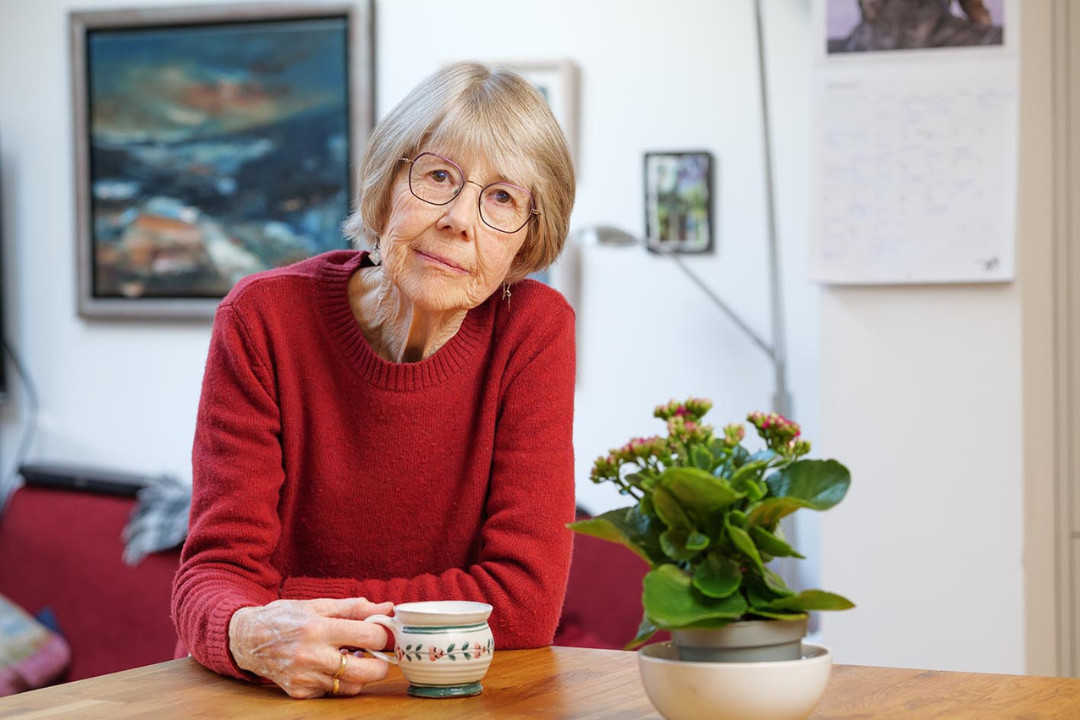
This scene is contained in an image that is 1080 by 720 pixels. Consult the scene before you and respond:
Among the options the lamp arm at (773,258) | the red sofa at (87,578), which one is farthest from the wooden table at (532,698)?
the red sofa at (87,578)

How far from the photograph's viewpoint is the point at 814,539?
3.02 m

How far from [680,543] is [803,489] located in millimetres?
99

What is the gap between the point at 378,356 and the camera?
61.6 inches

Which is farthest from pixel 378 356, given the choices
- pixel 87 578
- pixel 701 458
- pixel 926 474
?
pixel 87 578

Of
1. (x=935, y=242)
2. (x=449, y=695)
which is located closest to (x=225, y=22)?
(x=935, y=242)

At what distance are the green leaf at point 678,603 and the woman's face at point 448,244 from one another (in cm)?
62

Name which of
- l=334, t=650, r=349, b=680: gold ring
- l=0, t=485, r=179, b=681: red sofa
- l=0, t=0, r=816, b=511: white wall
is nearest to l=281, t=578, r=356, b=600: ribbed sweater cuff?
l=334, t=650, r=349, b=680: gold ring

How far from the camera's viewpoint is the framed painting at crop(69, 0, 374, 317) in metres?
3.42

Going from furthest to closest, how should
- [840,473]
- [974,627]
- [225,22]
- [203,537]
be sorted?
[225,22] < [974,627] < [203,537] < [840,473]

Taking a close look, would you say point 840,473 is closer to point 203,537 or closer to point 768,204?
point 203,537

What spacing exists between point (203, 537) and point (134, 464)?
2.35 m

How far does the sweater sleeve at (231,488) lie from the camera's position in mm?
1360

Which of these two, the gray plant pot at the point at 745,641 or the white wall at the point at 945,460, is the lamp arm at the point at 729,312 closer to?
the white wall at the point at 945,460

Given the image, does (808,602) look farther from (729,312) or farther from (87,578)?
(87,578)
